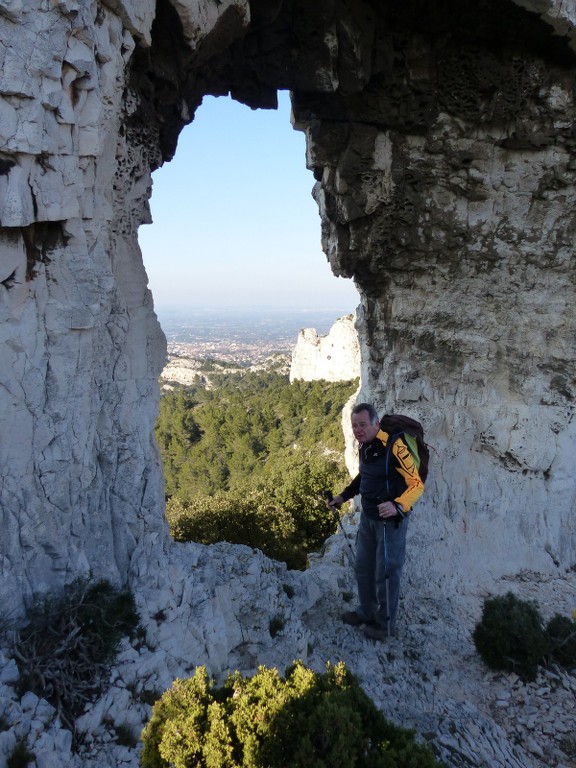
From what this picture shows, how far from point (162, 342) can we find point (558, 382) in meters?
6.30

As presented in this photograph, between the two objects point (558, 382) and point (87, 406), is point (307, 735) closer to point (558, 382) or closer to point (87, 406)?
point (87, 406)

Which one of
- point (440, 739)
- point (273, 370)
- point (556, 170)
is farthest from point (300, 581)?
point (273, 370)

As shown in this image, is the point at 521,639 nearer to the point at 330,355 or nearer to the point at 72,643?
the point at 72,643

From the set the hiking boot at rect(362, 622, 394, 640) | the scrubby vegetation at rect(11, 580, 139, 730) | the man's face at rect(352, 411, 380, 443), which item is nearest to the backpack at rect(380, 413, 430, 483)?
the man's face at rect(352, 411, 380, 443)

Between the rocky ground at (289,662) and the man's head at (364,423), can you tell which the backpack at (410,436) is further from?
the rocky ground at (289,662)

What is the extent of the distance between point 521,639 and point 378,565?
196 centimetres

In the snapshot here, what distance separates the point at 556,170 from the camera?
723cm

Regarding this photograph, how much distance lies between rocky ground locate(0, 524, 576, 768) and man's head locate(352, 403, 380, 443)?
2.45 meters

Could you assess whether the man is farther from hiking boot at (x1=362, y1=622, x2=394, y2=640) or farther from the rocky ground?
the rocky ground

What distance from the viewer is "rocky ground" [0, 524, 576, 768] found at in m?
Result: 3.86

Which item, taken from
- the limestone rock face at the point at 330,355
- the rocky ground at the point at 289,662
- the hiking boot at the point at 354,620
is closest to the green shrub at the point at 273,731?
the rocky ground at the point at 289,662

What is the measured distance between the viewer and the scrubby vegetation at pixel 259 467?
12.4 metres

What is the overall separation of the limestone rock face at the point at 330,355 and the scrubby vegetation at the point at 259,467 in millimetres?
2576

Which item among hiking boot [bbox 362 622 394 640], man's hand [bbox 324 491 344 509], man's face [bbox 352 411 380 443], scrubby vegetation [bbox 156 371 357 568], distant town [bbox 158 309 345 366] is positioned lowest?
distant town [bbox 158 309 345 366]
